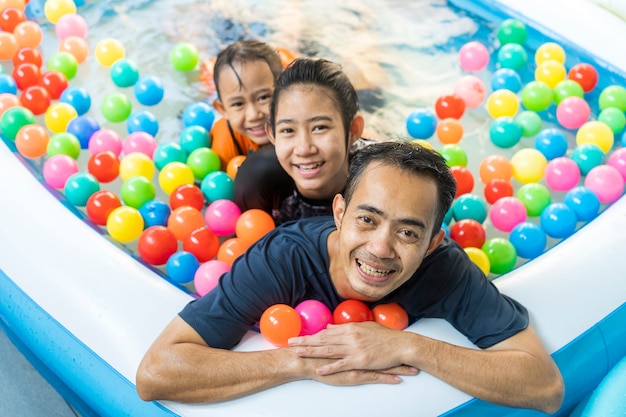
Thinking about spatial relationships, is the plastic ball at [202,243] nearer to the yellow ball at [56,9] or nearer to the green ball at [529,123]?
the green ball at [529,123]

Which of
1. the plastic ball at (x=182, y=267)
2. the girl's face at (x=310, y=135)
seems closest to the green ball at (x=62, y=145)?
the plastic ball at (x=182, y=267)

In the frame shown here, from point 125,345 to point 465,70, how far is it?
1.86m

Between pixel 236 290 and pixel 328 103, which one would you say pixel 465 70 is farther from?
pixel 236 290

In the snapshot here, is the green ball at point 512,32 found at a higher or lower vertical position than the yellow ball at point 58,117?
higher

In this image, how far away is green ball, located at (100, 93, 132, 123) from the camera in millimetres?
2742

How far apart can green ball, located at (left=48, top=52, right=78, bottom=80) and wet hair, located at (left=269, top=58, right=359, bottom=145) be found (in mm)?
1174

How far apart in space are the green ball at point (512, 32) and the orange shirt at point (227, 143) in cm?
123

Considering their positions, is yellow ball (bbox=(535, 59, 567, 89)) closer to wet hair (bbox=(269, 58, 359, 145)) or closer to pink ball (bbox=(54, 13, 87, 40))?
wet hair (bbox=(269, 58, 359, 145))

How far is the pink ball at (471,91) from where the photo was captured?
2.85 m

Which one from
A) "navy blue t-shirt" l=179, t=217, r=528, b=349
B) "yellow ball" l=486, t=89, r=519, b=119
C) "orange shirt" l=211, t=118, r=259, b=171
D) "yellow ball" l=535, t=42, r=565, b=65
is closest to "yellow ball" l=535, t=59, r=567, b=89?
"yellow ball" l=535, t=42, r=565, b=65

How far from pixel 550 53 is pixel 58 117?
177 cm

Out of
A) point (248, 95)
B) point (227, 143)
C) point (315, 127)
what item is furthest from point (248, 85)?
point (315, 127)

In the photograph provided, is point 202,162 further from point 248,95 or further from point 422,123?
point 422,123

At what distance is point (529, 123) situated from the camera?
105 inches
